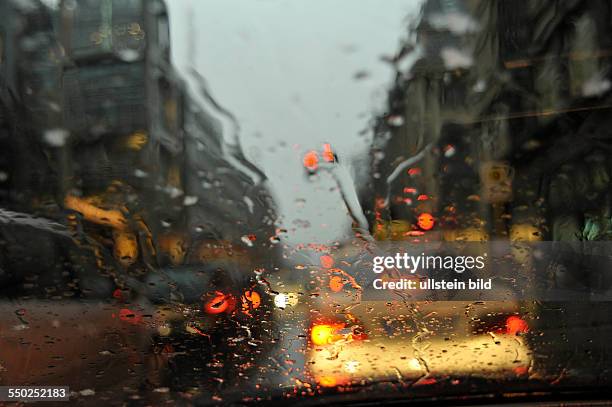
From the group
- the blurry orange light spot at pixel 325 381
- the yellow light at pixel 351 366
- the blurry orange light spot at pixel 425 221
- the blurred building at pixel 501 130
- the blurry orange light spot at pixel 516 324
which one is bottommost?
the blurry orange light spot at pixel 325 381

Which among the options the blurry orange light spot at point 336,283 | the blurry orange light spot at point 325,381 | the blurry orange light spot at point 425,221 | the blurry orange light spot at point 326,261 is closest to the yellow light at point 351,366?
the blurry orange light spot at point 325,381

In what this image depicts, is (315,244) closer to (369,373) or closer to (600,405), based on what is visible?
(369,373)

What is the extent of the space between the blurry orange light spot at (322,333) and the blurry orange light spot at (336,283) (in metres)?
0.19

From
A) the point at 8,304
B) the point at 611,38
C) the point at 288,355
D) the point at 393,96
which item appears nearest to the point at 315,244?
the point at 288,355

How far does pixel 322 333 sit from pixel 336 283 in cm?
26

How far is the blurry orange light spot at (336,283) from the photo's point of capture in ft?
7.33

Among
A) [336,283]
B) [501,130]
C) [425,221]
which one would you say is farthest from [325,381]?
[501,130]

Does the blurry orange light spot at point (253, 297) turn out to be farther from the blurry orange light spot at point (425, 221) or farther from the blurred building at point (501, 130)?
the blurry orange light spot at point (425, 221)

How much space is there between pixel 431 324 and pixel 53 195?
6.04ft

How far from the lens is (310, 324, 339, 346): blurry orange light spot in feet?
7.52

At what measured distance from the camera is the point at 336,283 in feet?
7.34

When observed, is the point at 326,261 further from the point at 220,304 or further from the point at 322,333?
the point at 220,304

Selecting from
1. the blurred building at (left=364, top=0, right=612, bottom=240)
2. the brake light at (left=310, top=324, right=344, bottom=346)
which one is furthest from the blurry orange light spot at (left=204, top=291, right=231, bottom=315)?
the blurred building at (left=364, top=0, right=612, bottom=240)

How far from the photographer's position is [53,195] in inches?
86.7
